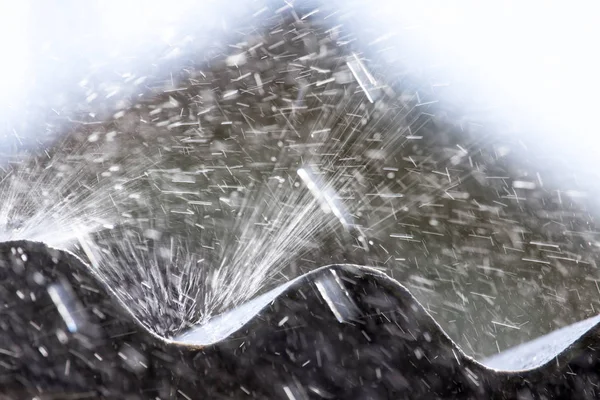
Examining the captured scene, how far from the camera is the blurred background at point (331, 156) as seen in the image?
1.37 metres

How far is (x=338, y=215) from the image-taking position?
146cm

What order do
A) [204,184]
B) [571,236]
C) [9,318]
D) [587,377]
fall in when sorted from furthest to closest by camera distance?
[204,184] < [571,236] < [9,318] < [587,377]

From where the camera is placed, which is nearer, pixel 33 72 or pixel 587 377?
pixel 587 377

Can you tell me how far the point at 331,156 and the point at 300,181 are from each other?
0.11m

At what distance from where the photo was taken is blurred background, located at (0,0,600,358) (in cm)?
137

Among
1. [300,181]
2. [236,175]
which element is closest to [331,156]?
[300,181]

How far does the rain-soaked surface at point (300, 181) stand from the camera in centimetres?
139

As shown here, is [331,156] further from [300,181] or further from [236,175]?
[236,175]

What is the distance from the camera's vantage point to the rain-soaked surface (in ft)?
4.57

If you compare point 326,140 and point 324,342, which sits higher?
point 324,342

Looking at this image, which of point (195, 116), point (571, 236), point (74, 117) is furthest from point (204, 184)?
point (571, 236)

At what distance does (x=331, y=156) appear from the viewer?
1484 millimetres

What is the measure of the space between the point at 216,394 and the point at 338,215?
34.6 inches

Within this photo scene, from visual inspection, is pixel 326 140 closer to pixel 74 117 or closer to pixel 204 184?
pixel 204 184
